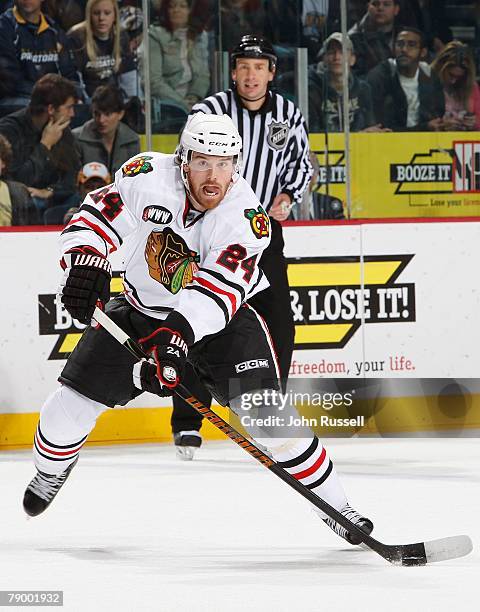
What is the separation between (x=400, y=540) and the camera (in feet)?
10.6

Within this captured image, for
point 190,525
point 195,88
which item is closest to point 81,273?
point 190,525

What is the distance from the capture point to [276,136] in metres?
4.43

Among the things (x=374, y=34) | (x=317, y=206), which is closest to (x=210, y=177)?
(x=317, y=206)

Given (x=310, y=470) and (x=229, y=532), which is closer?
(x=310, y=470)

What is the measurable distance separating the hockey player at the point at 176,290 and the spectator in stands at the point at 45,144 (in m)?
1.99

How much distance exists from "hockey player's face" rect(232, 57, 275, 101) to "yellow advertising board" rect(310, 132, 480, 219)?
1.06 m

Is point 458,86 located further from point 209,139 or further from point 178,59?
point 209,139

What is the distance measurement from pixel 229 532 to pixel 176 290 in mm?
596

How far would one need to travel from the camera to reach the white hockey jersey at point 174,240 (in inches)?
120

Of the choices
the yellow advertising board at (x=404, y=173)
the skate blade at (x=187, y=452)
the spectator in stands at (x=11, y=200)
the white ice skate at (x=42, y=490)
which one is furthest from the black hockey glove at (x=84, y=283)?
the yellow advertising board at (x=404, y=173)

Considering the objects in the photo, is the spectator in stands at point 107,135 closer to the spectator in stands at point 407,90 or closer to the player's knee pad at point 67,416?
the spectator in stands at point 407,90

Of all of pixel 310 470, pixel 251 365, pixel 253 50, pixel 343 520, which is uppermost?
pixel 253 50

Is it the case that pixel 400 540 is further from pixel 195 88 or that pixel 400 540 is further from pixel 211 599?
pixel 195 88

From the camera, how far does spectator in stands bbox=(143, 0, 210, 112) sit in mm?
5340
